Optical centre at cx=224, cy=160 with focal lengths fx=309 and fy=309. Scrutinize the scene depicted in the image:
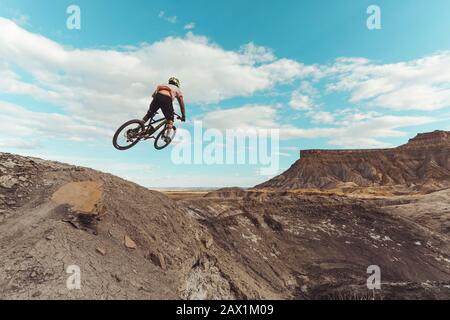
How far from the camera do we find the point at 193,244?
12.6 m

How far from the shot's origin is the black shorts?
1049 cm

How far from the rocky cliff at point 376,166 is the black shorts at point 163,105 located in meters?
84.3

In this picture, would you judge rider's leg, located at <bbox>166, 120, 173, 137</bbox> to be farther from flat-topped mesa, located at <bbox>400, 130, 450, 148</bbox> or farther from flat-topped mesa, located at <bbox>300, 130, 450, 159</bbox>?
flat-topped mesa, located at <bbox>400, 130, 450, 148</bbox>

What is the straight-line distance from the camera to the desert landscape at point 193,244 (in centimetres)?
801

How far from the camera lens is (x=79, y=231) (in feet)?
29.8

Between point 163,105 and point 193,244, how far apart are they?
571 centimetres

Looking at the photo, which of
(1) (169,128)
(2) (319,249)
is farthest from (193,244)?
(2) (319,249)

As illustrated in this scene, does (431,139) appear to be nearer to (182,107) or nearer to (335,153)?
(335,153)

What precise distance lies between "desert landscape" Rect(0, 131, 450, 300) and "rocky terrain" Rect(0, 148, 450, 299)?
0.04 meters

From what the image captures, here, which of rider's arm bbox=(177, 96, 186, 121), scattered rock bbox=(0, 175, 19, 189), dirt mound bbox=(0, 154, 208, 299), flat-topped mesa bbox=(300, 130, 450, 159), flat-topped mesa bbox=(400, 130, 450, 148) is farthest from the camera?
flat-topped mesa bbox=(300, 130, 450, 159)

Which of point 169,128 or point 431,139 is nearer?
point 169,128

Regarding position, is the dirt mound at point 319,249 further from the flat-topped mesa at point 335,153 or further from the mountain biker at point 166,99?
the flat-topped mesa at point 335,153

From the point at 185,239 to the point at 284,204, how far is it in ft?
53.4

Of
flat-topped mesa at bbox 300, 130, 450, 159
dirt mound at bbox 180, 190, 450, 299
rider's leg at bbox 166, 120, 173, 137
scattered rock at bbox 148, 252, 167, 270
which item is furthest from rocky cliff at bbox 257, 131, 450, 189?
scattered rock at bbox 148, 252, 167, 270
